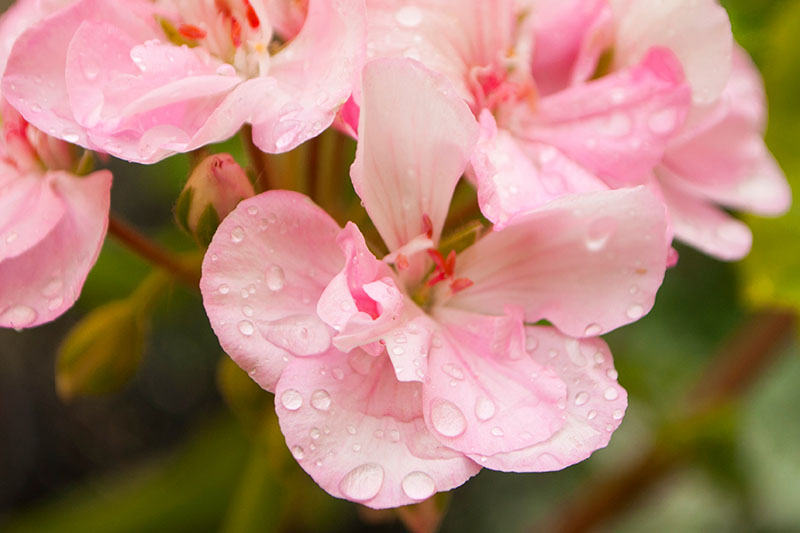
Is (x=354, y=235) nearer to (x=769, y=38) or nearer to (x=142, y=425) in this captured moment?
(x=769, y=38)

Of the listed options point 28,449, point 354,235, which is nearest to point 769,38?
point 354,235

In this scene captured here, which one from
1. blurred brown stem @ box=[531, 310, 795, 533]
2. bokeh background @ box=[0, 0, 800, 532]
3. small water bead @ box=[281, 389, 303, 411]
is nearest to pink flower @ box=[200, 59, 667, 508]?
small water bead @ box=[281, 389, 303, 411]

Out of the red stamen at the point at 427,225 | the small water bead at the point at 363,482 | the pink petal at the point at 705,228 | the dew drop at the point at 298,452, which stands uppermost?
the red stamen at the point at 427,225

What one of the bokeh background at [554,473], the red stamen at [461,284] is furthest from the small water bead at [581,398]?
the bokeh background at [554,473]

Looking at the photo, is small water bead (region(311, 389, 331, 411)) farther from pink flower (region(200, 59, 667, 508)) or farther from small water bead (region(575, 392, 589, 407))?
small water bead (region(575, 392, 589, 407))

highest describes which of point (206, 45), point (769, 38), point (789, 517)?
point (206, 45)

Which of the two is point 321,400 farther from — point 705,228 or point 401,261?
point 705,228

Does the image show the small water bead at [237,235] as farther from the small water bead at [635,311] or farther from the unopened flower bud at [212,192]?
the small water bead at [635,311]
